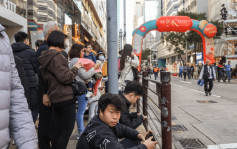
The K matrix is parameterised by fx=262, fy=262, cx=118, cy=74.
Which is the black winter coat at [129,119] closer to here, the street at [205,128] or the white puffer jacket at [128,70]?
the street at [205,128]

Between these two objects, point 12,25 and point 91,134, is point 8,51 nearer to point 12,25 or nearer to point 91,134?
point 91,134

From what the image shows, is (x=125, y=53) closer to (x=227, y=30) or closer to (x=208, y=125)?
(x=208, y=125)

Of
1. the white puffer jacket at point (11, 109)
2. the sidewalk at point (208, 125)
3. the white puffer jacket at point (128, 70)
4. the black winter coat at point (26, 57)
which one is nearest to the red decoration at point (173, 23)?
the sidewalk at point (208, 125)

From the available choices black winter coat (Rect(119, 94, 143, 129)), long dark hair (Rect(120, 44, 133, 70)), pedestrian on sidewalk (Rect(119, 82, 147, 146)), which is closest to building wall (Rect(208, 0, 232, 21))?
long dark hair (Rect(120, 44, 133, 70))

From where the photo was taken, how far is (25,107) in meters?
1.47

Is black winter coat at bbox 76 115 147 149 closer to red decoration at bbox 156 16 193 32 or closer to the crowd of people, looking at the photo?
the crowd of people

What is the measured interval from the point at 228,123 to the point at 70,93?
4511 mm

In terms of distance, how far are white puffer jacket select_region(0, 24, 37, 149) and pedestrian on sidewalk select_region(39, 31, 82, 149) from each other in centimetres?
148

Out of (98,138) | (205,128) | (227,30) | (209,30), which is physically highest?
(227,30)

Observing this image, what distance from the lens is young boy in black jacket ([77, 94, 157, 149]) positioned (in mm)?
2059

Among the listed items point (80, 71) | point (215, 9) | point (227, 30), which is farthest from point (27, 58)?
point (215, 9)

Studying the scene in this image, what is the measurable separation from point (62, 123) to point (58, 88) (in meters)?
0.43

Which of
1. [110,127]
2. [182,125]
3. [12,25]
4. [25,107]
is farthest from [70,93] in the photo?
[12,25]

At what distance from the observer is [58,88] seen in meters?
3.00
